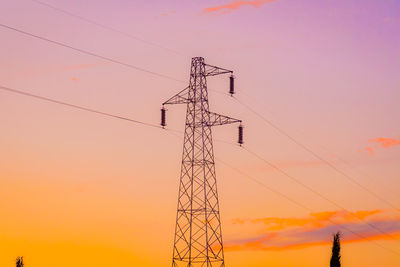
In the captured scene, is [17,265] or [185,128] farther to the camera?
[185,128]

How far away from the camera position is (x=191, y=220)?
6412cm

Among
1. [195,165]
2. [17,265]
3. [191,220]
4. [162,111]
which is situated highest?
[162,111]

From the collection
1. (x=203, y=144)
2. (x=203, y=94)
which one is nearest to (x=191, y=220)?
(x=203, y=144)

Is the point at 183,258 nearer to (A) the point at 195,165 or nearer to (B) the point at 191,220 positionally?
(B) the point at 191,220

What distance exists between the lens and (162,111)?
65.9m

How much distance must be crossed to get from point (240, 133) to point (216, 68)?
6.30m

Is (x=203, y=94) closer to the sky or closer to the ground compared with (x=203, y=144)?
closer to the sky

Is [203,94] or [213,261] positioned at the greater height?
[203,94]

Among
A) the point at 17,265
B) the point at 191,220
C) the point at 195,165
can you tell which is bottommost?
the point at 17,265

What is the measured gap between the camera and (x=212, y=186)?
64.8 m

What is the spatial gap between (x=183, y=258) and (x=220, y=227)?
4216mm

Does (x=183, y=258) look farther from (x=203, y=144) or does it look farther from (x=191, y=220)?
(x=203, y=144)

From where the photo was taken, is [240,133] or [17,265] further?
[240,133]

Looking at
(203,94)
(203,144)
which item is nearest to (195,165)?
(203,144)
